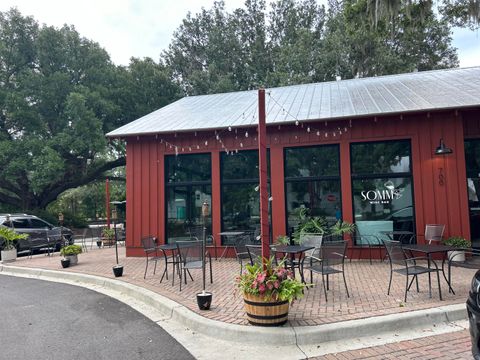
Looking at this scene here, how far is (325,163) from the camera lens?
984cm

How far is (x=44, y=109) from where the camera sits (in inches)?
846

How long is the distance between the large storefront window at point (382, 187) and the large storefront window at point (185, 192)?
4.11m

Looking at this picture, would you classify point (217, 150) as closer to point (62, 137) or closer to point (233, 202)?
point (233, 202)

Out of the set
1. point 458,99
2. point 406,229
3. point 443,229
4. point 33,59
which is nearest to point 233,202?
point 406,229

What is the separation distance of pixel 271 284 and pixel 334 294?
1947 millimetres

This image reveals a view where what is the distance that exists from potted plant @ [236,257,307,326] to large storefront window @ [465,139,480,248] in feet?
23.3

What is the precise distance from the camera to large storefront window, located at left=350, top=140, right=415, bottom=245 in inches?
366

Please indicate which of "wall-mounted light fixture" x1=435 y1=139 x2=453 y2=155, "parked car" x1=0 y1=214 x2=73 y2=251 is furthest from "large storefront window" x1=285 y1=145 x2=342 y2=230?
"parked car" x1=0 y1=214 x2=73 y2=251

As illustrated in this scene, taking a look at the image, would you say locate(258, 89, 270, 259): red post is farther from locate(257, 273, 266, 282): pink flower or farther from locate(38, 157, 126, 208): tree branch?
locate(38, 157, 126, 208): tree branch

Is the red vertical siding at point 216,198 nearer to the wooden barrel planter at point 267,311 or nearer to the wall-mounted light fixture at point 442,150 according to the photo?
the wall-mounted light fixture at point 442,150

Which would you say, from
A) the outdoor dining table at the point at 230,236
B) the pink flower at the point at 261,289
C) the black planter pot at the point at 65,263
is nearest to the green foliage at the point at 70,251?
the black planter pot at the point at 65,263

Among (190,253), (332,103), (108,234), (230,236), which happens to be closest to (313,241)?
(190,253)

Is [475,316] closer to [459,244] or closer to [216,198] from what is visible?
[459,244]

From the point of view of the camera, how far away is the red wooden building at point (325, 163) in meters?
9.02
